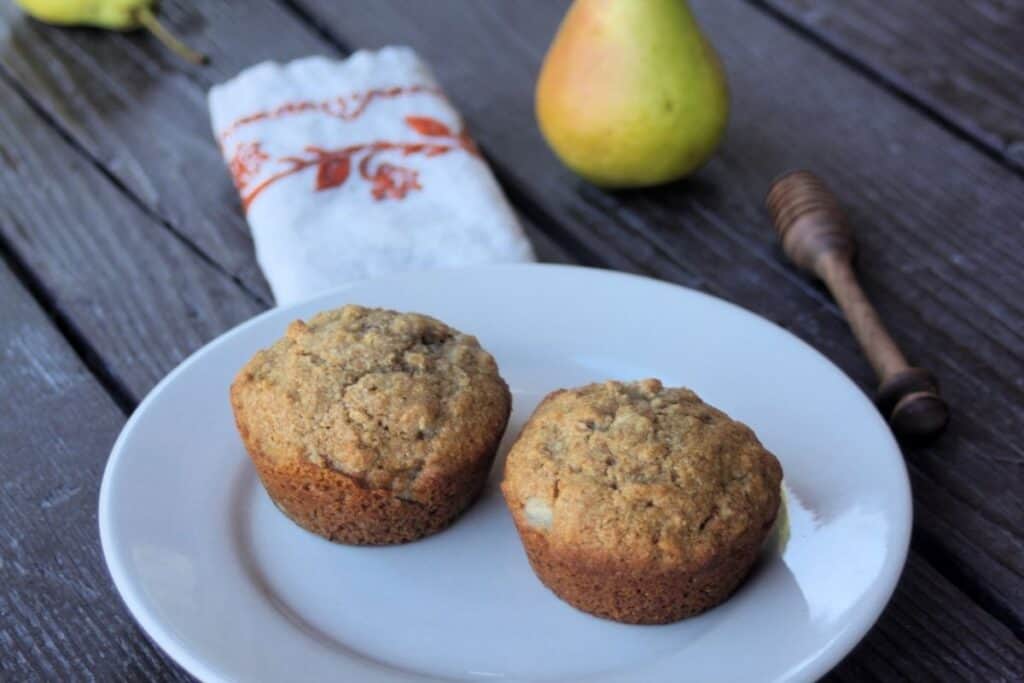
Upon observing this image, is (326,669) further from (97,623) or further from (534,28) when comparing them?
(534,28)

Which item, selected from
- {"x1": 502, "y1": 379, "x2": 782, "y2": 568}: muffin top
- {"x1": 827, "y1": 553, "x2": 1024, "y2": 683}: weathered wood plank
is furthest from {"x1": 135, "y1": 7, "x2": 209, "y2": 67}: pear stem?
{"x1": 827, "y1": 553, "x2": 1024, "y2": 683}: weathered wood plank

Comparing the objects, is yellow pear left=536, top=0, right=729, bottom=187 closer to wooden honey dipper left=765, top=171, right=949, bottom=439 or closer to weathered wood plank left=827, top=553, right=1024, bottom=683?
wooden honey dipper left=765, top=171, right=949, bottom=439

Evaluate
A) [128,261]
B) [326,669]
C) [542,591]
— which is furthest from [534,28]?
[326,669]

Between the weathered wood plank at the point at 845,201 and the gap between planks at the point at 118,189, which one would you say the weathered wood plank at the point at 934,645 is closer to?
the weathered wood plank at the point at 845,201

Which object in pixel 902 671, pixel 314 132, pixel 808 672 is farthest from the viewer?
pixel 314 132

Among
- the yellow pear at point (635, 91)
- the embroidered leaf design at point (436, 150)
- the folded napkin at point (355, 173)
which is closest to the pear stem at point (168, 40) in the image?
the folded napkin at point (355, 173)

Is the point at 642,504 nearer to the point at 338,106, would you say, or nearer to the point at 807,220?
the point at 807,220
